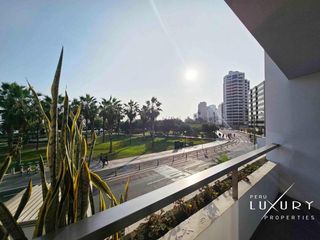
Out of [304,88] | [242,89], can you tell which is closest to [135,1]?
[304,88]

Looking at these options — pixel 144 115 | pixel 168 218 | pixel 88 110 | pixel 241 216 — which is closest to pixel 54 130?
pixel 168 218

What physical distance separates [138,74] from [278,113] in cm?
426

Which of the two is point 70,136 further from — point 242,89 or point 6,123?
point 242,89

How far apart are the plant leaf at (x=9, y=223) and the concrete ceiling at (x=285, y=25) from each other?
4.54 feet

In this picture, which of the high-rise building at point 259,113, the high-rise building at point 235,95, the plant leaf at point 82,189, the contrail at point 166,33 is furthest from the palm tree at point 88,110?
the high-rise building at point 235,95

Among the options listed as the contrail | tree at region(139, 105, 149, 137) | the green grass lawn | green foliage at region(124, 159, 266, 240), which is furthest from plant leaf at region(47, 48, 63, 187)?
tree at region(139, 105, 149, 137)

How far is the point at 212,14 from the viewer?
2246 mm

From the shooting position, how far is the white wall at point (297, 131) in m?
2.11

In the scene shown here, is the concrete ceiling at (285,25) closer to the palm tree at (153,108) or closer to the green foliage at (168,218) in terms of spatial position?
the green foliage at (168,218)

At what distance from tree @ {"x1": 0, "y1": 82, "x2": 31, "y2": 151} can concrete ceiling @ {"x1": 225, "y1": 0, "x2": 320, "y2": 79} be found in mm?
1956

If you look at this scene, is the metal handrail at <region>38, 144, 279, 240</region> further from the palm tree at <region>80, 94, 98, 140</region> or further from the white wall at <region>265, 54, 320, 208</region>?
the white wall at <region>265, 54, 320, 208</region>

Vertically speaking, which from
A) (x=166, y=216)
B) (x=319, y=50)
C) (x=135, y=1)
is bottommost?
(x=166, y=216)

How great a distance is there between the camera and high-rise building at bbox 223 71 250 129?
24.4 m

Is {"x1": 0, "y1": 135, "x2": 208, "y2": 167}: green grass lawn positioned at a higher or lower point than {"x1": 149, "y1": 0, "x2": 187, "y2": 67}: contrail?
lower
